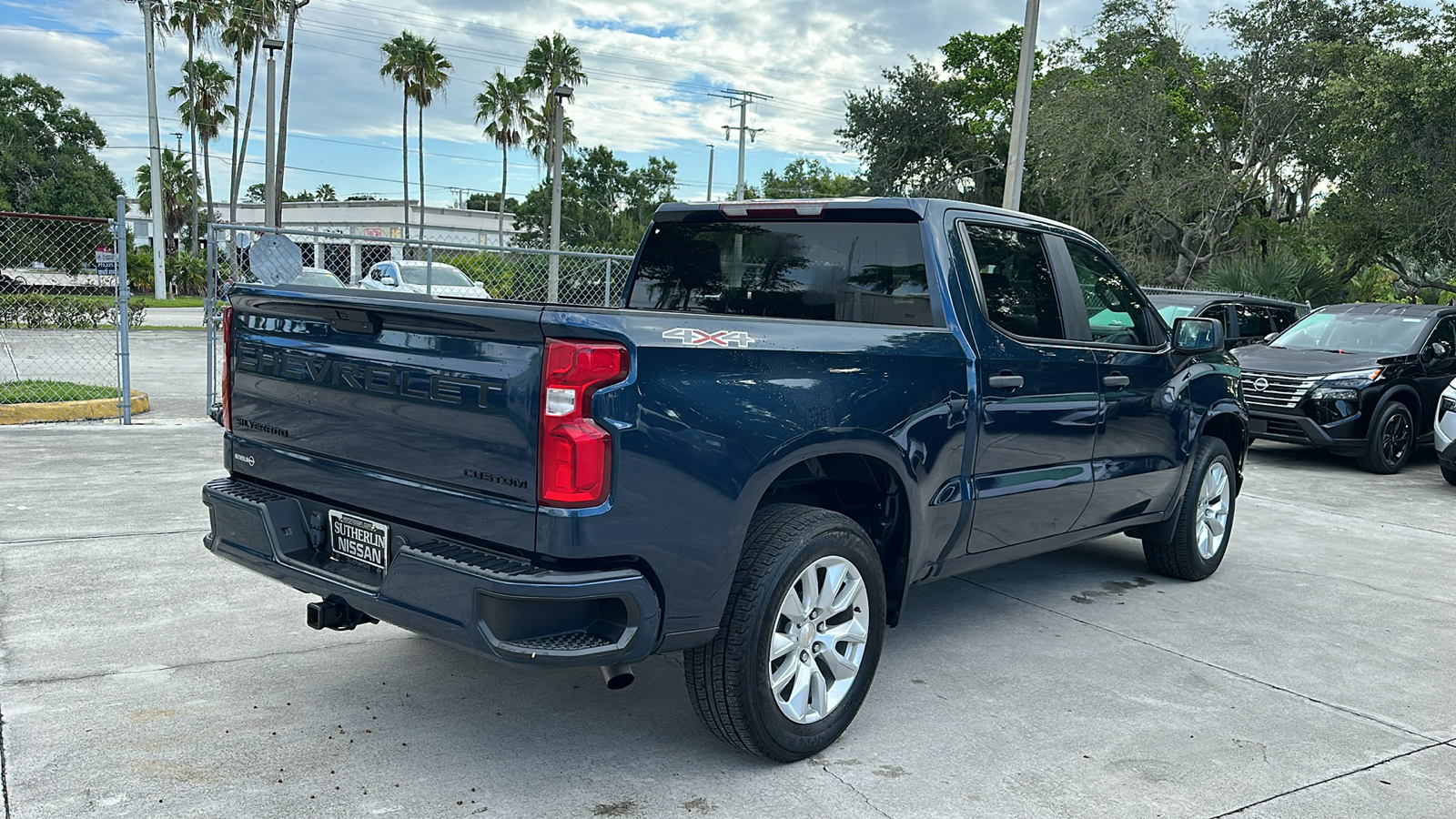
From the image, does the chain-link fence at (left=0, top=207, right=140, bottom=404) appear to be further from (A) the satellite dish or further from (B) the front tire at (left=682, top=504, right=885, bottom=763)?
(B) the front tire at (left=682, top=504, right=885, bottom=763)

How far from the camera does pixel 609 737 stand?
377cm

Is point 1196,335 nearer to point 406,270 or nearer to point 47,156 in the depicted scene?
point 406,270

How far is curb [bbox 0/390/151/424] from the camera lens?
9930 millimetres

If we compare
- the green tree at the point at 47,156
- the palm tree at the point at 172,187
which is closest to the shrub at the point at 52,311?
the green tree at the point at 47,156

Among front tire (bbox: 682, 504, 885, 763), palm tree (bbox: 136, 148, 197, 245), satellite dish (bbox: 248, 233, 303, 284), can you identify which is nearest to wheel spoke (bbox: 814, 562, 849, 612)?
front tire (bbox: 682, 504, 885, 763)

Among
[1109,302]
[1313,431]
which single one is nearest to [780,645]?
[1109,302]

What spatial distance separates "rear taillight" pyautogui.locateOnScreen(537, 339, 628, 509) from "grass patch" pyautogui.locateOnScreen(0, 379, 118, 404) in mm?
9482

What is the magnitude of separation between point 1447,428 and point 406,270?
17.0 metres

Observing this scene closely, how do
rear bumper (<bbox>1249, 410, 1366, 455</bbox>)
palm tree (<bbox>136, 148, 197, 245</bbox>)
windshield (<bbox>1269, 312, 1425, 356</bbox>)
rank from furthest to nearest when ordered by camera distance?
palm tree (<bbox>136, 148, 197, 245</bbox>) → windshield (<bbox>1269, 312, 1425, 356</bbox>) → rear bumper (<bbox>1249, 410, 1366, 455</bbox>)

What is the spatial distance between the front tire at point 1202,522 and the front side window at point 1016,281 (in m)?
1.71

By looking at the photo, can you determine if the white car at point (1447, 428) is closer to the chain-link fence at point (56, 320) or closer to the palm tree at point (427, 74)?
the chain-link fence at point (56, 320)

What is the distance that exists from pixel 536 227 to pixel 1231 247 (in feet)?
192

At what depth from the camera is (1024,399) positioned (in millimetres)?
4520

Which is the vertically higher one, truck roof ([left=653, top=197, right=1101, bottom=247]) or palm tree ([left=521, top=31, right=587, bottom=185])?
palm tree ([left=521, top=31, right=587, bottom=185])
